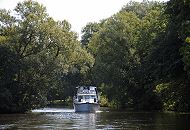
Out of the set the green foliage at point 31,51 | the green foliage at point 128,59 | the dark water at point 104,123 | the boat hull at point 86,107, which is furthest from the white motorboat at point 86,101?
the dark water at point 104,123

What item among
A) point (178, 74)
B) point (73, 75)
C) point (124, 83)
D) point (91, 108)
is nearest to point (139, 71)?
point (124, 83)

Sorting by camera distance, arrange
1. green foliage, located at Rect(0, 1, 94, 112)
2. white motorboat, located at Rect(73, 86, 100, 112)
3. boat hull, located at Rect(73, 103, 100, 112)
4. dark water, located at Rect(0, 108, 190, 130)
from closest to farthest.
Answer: dark water, located at Rect(0, 108, 190, 130) → green foliage, located at Rect(0, 1, 94, 112) → boat hull, located at Rect(73, 103, 100, 112) → white motorboat, located at Rect(73, 86, 100, 112)

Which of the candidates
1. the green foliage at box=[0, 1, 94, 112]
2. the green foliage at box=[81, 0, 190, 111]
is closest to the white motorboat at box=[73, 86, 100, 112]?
the green foliage at box=[0, 1, 94, 112]

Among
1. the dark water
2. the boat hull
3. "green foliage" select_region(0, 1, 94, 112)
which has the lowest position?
the dark water

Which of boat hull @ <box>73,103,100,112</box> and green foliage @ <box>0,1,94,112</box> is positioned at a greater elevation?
green foliage @ <box>0,1,94,112</box>

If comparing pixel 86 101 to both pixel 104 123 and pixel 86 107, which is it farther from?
pixel 104 123

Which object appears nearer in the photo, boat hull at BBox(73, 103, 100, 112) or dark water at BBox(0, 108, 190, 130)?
dark water at BBox(0, 108, 190, 130)

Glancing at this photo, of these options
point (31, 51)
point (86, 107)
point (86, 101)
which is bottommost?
point (86, 107)

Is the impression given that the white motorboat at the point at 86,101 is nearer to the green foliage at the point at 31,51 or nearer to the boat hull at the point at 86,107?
the boat hull at the point at 86,107

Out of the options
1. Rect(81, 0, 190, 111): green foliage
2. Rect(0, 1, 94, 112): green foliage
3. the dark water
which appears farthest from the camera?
Rect(81, 0, 190, 111): green foliage

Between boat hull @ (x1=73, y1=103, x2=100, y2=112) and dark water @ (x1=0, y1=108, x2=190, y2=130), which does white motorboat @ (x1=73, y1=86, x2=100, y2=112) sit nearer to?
boat hull @ (x1=73, y1=103, x2=100, y2=112)

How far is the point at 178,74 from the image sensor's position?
4012 cm

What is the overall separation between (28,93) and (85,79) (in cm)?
4749

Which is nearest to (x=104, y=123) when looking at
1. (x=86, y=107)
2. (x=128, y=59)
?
(x=86, y=107)
